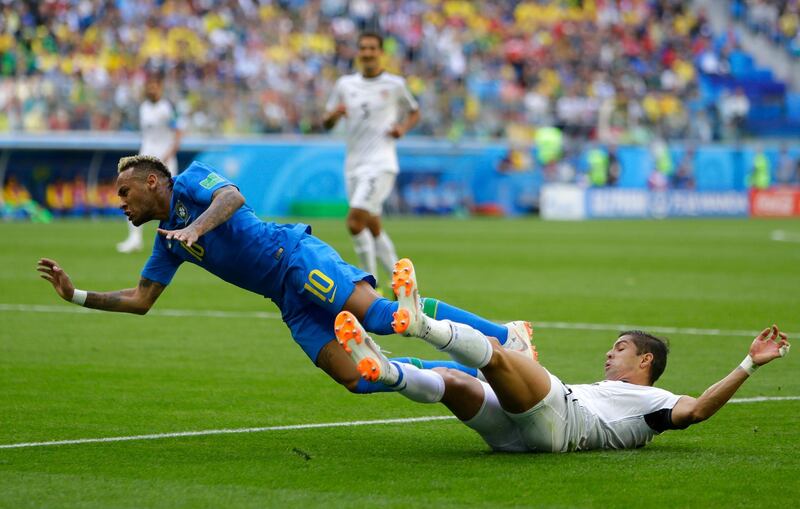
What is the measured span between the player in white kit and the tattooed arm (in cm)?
100

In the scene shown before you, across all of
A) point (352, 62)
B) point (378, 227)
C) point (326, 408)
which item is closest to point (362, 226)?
point (378, 227)

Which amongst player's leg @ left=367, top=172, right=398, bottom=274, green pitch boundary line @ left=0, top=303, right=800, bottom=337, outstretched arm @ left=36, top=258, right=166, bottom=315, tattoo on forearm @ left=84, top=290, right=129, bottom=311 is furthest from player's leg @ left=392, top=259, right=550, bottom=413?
player's leg @ left=367, top=172, right=398, bottom=274

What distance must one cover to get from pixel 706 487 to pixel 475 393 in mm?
1240

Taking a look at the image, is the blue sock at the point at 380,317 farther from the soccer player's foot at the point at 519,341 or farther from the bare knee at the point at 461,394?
the soccer player's foot at the point at 519,341

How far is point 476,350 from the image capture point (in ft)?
19.8

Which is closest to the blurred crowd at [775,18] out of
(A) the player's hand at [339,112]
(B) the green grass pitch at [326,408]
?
(B) the green grass pitch at [326,408]

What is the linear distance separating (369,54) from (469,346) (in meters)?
9.53

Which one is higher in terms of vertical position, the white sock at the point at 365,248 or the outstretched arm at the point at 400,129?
the outstretched arm at the point at 400,129

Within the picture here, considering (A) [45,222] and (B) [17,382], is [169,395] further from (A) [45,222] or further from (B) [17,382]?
(A) [45,222]

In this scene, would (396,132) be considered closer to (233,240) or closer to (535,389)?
(233,240)

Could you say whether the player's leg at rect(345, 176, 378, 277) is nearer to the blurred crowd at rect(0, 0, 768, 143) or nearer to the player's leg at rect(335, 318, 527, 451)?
the player's leg at rect(335, 318, 527, 451)

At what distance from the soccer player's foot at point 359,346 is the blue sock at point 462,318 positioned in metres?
1.01

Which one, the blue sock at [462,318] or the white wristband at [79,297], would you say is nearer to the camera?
the blue sock at [462,318]

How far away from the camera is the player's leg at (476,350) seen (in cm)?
598
